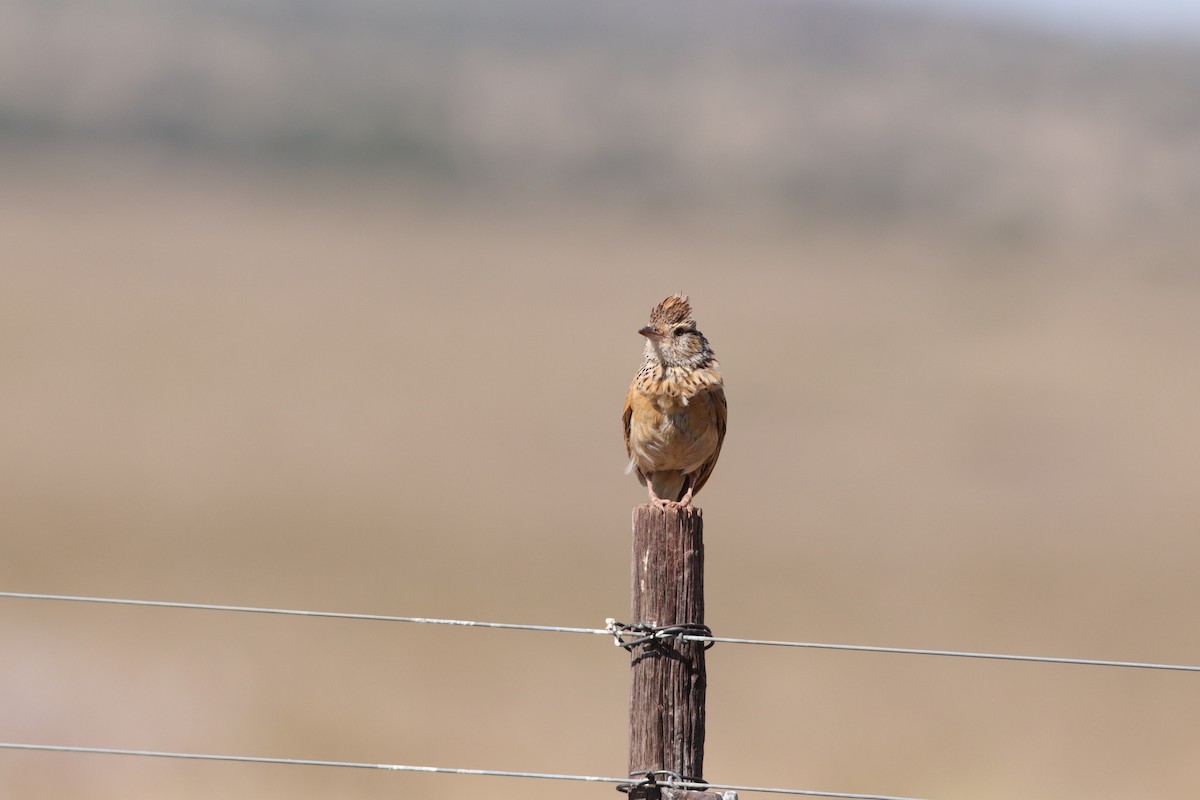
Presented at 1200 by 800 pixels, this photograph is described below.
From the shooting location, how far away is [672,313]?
7789 mm

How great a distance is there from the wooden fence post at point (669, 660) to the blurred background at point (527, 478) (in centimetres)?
985

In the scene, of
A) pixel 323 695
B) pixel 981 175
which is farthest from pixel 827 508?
pixel 981 175

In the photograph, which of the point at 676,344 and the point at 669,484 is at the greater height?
the point at 676,344

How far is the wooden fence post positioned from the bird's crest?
9.15 feet

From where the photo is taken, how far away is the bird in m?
7.39

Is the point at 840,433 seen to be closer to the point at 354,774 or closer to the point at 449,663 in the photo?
the point at 449,663

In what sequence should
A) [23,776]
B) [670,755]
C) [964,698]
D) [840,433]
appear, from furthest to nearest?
[840,433]
[964,698]
[23,776]
[670,755]

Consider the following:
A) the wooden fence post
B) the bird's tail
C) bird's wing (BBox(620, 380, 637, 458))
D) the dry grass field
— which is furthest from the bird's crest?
the dry grass field

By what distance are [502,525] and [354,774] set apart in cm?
1045

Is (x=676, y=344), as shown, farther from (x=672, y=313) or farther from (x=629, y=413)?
(x=629, y=413)

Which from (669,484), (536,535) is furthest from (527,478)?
(669,484)

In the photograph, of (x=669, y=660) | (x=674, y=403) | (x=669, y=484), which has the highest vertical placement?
(x=674, y=403)

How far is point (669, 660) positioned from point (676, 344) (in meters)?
2.88

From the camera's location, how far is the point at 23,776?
14.0m
